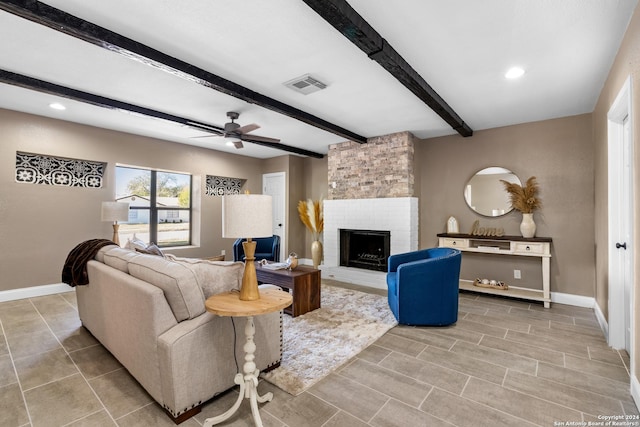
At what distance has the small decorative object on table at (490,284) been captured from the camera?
418cm

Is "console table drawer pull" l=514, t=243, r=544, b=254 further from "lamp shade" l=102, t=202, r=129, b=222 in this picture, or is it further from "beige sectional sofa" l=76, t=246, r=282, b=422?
"lamp shade" l=102, t=202, r=129, b=222

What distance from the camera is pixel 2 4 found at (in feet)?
5.85

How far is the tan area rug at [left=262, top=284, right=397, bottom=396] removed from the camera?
220 centimetres

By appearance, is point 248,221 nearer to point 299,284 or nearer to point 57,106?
point 299,284

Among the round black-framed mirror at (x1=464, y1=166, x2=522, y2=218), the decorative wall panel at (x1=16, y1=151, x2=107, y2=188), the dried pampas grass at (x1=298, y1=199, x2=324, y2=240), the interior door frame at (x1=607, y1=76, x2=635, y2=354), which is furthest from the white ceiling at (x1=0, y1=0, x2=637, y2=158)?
the dried pampas grass at (x1=298, y1=199, x2=324, y2=240)

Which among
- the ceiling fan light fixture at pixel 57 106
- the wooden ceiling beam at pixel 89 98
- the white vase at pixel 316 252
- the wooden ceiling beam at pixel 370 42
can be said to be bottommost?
the white vase at pixel 316 252

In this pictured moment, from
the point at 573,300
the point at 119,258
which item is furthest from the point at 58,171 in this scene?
the point at 573,300

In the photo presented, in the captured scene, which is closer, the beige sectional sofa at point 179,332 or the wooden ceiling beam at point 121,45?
the beige sectional sofa at point 179,332

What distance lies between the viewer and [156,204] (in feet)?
18.6

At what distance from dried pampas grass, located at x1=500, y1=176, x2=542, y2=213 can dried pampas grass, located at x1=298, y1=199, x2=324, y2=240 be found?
3.48 m

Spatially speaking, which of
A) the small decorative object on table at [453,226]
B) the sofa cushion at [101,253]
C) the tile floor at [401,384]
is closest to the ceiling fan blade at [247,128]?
the sofa cushion at [101,253]

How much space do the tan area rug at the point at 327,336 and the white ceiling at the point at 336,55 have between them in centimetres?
255

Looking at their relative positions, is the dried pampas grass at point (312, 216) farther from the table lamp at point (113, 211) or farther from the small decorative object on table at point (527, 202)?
the small decorative object on table at point (527, 202)

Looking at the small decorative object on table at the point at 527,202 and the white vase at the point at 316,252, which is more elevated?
the small decorative object on table at the point at 527,202
